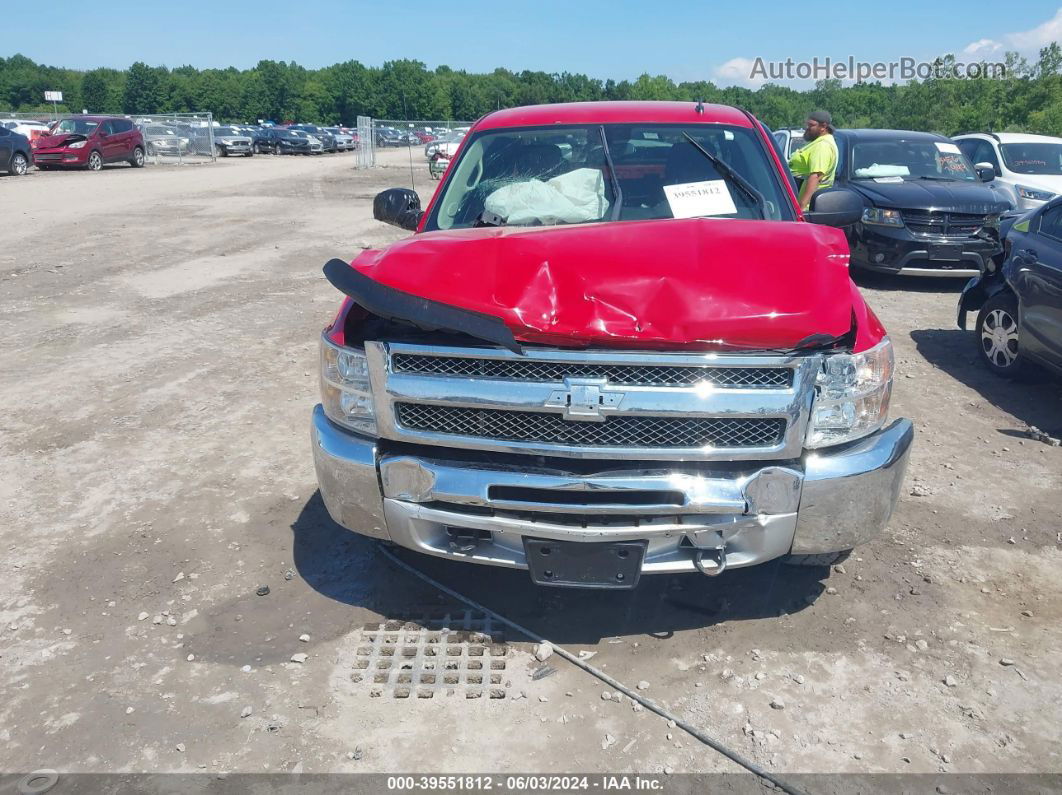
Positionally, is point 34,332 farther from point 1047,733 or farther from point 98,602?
point 1047,733

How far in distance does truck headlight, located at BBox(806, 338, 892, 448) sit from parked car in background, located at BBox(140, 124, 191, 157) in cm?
3656

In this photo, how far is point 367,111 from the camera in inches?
3780

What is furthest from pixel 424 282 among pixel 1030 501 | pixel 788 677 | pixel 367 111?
pixel 367 111

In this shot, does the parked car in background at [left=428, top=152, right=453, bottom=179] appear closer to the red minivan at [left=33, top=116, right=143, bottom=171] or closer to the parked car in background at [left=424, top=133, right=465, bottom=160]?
the parked car in background at [left=424, top=133, right=465, bottom=160]

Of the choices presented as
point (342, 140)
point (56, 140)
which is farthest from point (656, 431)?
point (342, 140)

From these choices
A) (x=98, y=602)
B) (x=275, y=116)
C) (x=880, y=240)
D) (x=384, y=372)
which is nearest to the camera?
(x=384, y=372)

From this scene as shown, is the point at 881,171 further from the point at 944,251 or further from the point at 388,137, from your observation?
the point at 388,137

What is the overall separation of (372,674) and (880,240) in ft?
28.1

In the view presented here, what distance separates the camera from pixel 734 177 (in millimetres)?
4441

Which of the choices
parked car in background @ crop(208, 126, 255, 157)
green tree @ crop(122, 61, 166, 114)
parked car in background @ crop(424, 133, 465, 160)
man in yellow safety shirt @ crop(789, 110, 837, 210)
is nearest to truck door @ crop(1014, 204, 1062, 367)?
man in yellow safety shirt @ crop(789, 110, 837, 210)

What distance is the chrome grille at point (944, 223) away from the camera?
9.91m

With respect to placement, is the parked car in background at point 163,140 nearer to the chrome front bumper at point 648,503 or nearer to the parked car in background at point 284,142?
the parked car in background at point 284,142

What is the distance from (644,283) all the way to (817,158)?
25.7ft

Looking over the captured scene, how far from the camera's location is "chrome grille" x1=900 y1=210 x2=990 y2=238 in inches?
390
